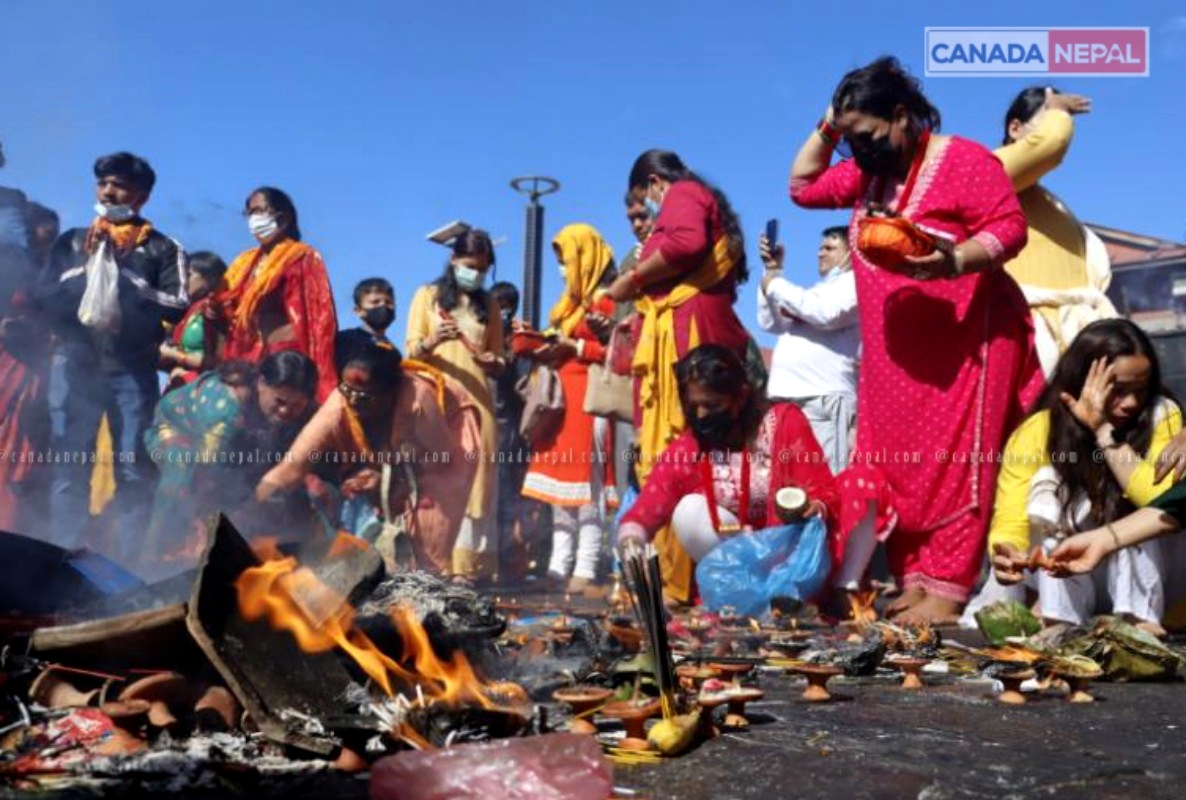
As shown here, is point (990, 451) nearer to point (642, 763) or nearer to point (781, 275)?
point (781, 275)

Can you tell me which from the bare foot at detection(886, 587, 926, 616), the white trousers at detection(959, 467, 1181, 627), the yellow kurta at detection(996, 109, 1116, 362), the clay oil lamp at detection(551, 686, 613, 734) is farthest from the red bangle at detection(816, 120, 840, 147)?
the clay oil lamp at detection(551, 686, 613, 734)

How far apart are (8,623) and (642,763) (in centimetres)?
173

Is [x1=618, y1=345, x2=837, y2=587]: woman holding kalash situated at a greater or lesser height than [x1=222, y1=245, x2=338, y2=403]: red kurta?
lesser

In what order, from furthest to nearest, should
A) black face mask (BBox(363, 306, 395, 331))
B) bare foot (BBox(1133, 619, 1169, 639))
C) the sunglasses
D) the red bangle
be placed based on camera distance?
black face mask (BBox(363, 306, 395, 331))
the sunglasses
the red bangle
bare foot (BBox(1133, 619, 1169, 639))

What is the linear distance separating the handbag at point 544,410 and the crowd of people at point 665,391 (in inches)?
1.2

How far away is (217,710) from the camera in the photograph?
247 cm

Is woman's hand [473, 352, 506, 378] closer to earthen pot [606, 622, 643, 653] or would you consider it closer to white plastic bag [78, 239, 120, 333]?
white plastic bag [78, 239, 120, 333]

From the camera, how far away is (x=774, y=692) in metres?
3.36

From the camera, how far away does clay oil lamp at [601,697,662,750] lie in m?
2.43

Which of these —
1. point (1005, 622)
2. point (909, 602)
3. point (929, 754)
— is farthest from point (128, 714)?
point (909, 602)

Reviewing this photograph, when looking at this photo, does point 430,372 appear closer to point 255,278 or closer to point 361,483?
point 361,483

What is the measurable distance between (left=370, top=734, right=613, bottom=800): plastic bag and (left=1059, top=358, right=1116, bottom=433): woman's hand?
3.04 m

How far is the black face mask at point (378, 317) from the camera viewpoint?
25.6ft

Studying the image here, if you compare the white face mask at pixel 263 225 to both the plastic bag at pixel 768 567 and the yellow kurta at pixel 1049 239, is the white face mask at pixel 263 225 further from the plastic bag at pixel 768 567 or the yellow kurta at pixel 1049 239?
the yellow kurta at pixel 1049 239
